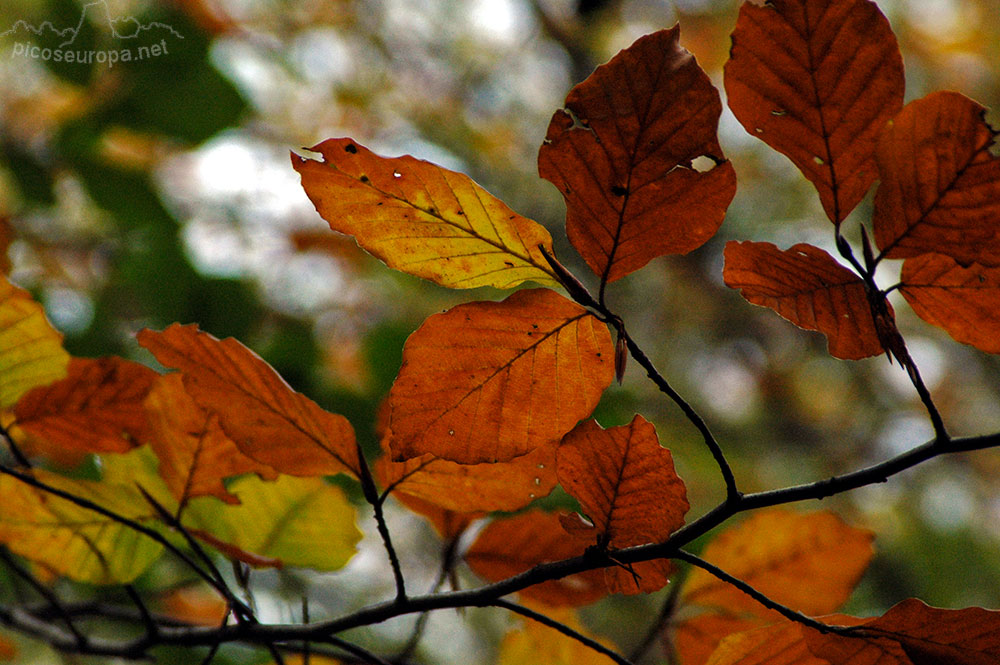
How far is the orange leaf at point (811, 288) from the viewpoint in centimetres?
34

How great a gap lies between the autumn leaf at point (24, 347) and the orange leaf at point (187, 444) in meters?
0.06

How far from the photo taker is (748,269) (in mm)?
341

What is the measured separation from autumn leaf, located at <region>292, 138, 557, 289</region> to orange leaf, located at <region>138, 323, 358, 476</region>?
94 millimetres

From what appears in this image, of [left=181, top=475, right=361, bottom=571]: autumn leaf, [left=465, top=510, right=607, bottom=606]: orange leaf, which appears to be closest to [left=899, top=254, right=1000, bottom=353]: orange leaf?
[left=465, top=510, right=607, bottom=606]: orange leaf

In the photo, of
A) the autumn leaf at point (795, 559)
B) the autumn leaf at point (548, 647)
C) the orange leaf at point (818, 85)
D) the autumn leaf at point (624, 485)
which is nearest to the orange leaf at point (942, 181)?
the orange leaf at point (818, 85)

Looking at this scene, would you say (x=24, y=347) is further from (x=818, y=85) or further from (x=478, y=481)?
(x=818, y=85)

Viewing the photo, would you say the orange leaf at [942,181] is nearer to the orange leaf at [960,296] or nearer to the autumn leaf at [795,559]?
the orange leaf at [960,296]

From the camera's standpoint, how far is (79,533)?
19.5 inches

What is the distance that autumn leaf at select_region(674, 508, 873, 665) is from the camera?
0.52 m

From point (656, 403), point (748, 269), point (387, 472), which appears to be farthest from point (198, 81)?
point (656, 403)

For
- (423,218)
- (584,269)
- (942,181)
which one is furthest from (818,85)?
(584,269)

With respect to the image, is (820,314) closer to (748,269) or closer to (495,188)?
(748,269)

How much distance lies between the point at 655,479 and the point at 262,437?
20 centimetres

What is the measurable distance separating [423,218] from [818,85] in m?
0.19
